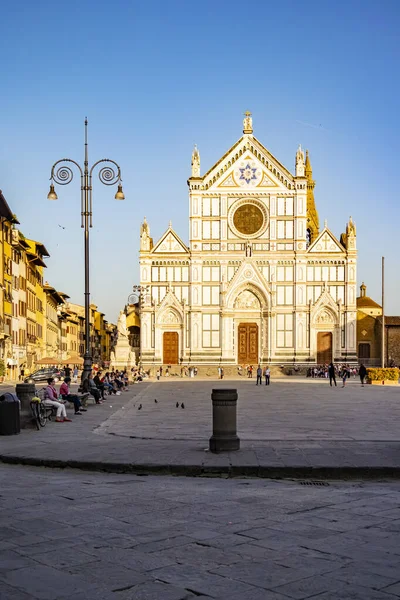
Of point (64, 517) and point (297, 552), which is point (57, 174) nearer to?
point (64, 517)

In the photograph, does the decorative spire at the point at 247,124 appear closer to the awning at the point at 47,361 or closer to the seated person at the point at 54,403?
the awning at the point at 47,361

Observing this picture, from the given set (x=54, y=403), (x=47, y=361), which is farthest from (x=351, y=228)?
(x=54, y=403)

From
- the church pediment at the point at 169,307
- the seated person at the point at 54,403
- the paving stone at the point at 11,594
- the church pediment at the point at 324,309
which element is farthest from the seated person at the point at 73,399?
the church pediment at the point at 324,309

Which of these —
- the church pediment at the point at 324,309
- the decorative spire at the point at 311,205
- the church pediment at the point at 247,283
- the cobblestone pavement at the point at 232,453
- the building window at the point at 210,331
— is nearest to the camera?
the cobblestone pavement at the point at 232,453

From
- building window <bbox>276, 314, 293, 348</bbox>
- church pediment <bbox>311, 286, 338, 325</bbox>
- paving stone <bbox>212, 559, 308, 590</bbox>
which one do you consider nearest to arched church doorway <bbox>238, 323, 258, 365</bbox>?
building window <bbox>276, 314, 293, 348</bbox>

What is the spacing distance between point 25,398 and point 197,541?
10967 mm

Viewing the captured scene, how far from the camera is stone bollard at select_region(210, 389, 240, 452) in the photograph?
1301 cm

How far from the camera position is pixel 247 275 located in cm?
7088

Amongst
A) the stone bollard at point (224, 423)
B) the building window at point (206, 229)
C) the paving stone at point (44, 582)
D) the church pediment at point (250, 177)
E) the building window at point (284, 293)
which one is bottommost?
the paving stone at point (44, 582)

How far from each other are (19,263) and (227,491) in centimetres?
5580

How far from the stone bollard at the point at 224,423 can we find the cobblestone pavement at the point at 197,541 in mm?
2493

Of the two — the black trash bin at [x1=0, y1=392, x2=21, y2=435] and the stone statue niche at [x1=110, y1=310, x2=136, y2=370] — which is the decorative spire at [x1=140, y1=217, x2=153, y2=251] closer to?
the stone statue niche at [x1=110, y1=310, x2=136, y2=370]

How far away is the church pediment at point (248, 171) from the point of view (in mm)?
A: 70938

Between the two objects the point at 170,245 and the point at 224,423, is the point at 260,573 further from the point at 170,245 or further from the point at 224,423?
the point at 170,245
